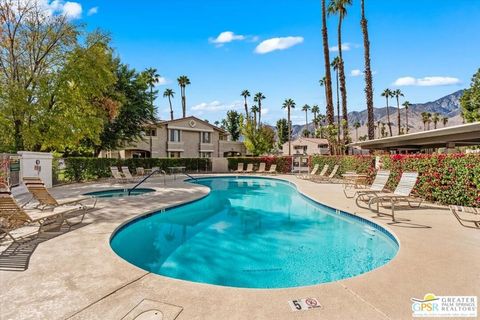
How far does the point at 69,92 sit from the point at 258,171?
16512 mm

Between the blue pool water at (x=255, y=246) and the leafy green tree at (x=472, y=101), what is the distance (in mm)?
28897

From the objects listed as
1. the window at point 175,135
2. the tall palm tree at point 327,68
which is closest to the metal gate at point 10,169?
the tall palm tree at point 327,68

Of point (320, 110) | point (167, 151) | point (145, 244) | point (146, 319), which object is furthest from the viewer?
point (320, 110)

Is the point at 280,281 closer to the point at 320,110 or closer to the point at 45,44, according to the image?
the point at 45,44

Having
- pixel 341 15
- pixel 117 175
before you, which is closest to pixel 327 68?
pixel 341 15

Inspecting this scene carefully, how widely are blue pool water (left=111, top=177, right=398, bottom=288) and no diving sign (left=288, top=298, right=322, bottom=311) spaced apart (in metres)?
1.63

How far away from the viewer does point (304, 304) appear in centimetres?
333

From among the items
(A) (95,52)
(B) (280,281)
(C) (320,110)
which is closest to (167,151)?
(A) (95,52)

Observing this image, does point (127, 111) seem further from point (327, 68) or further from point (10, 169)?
point (327, 68)

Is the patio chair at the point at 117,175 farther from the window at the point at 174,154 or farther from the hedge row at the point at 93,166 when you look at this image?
the window at the point at 174,154

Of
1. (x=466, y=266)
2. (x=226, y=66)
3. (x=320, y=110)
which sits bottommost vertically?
(x=466, y=266)

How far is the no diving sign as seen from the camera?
324 cm

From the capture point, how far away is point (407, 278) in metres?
4.04

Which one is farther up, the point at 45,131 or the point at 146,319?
the point at 45,131
